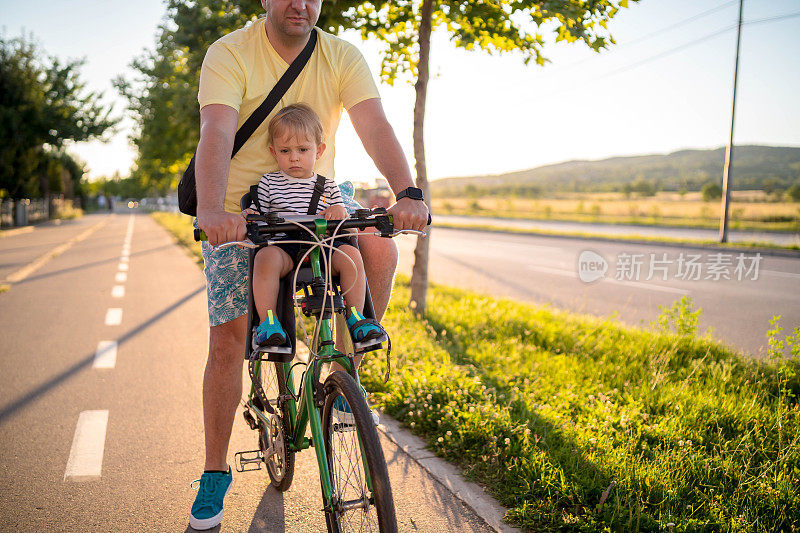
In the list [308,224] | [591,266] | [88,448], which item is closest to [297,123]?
[308,224]

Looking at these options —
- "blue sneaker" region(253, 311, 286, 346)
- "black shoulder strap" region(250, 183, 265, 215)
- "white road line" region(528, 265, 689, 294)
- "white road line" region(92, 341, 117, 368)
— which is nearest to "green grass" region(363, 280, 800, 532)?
"blue sneaker" region(253, 311, 286, 346)

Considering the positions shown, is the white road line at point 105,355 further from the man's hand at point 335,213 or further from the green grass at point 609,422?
the man's hand at point 335,213

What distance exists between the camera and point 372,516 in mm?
1952

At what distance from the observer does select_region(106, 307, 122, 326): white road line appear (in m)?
7.18

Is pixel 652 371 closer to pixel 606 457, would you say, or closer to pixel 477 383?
pixel 477 383

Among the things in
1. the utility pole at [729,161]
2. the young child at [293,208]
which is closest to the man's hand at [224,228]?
the young child at [293,208]

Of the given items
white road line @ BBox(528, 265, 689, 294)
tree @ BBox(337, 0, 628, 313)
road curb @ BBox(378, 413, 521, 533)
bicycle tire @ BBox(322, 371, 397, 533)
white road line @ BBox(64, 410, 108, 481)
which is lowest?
white road line @ BBox(64, 410, 108, 481)

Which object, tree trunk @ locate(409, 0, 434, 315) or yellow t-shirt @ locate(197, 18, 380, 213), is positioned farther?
tree trunk @ locate(409, 0, 434, 315)

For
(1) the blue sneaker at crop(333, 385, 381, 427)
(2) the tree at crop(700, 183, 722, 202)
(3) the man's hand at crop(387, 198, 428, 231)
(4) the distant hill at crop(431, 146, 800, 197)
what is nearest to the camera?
(1) the blue sneaker at crop(333, 385, 381, 427)

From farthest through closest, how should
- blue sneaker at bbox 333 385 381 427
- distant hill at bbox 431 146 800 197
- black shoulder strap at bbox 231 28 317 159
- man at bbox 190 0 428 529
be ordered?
distant hill at bbox 431 146 800 197 < black shoulder strap at bbox 231 28 317 159 < man at bbox 190 0 428 529 < blue sneaker at bbox 333 385 381 427

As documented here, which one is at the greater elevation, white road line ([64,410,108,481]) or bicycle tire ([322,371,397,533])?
bicycle tire ([322,371,397,533])

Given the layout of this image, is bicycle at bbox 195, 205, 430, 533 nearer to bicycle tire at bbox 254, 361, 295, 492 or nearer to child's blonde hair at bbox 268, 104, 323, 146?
bicycle tire at bbox 254, 361, 295, 492

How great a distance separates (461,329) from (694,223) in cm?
3034

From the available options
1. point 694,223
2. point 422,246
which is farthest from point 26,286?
point 694,223
